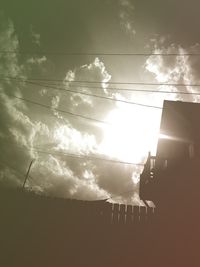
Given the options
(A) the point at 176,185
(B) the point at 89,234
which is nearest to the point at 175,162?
(A) the point at 176,185

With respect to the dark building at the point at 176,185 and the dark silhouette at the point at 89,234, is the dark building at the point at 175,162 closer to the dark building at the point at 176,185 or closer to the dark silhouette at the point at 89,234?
the dark building at the point at 176,185

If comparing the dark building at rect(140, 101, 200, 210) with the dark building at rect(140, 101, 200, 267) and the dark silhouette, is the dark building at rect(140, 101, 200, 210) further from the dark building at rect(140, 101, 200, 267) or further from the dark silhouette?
the dark silhouette

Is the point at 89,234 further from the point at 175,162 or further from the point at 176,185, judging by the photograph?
the point at 175,162

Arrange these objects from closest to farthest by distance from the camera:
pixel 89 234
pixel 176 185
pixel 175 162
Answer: pixel 89 234 < pixel 176 185 < pixel 175 162

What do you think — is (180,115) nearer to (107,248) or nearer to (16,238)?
(107,248)

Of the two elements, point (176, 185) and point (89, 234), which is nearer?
point (89, 234)

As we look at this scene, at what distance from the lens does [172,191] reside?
11633mm

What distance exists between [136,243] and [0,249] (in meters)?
3.36

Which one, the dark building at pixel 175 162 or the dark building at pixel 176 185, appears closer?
the dark building at pixel 176 185

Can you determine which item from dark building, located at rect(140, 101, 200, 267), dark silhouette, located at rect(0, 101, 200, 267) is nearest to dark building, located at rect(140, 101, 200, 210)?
dark building, located at rect(140, 101, 200, 267)

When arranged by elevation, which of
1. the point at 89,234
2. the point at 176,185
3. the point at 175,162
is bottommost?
the point at 89,234

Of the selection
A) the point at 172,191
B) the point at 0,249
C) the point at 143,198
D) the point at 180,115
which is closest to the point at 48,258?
the point at 0,249

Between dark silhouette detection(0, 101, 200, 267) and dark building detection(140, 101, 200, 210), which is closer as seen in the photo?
dark silhouette detection(0, 101, 200, 267)

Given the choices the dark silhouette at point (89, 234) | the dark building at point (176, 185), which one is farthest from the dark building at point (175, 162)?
the dark silhouette at point (89, 234)
